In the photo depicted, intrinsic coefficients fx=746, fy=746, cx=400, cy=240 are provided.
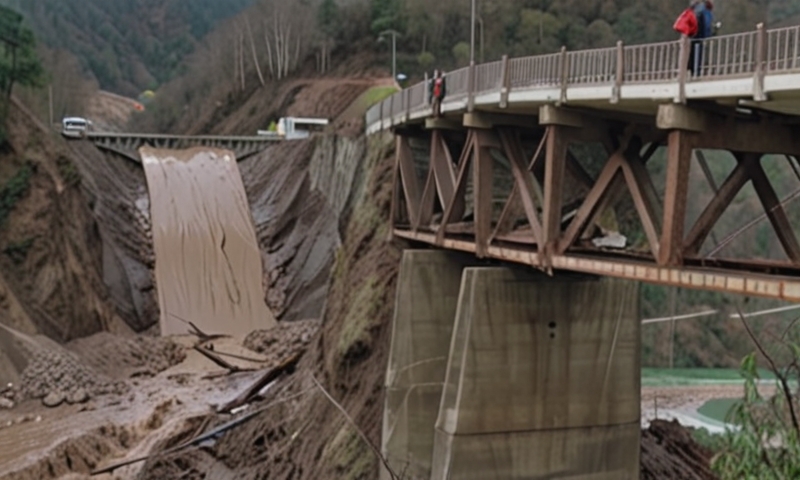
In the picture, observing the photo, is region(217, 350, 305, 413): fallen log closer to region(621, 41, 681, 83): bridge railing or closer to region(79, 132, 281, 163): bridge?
region(621, 41, 681, 83): bridge railing

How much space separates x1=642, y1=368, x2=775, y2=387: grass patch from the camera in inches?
1916

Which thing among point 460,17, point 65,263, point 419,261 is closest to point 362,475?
point 419,261

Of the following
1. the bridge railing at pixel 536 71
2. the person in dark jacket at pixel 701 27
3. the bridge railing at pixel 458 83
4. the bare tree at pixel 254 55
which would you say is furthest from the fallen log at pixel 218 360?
the bare tree at pixel 254 55

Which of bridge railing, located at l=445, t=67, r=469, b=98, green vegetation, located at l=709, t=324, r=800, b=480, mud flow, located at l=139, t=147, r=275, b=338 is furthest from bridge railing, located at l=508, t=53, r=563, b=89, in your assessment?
mud flow, located at l=139, t=147, r=275, b=338

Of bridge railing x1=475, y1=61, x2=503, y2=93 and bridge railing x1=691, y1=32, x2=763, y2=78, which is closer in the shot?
bridge railing x1=691, y1=32, x2=763, y2=78

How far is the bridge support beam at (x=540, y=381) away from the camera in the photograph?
13555 millimetres

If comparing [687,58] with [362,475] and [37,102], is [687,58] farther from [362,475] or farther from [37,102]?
[37,102]

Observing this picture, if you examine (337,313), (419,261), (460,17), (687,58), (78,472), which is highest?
(460,17)

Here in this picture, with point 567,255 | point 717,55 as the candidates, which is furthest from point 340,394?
point 717,55

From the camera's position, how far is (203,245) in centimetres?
4309

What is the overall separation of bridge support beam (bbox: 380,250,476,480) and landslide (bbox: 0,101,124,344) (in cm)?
Answer: 2033

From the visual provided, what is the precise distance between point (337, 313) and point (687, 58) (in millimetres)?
15686

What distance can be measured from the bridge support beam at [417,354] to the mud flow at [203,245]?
2224 cm

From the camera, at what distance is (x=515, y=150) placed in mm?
14781
